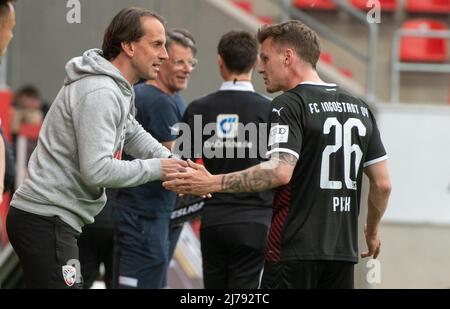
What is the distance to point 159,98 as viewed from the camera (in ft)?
22.7

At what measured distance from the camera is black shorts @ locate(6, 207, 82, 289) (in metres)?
4.89

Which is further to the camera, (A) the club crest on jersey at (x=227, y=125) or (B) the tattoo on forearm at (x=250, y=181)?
(A) the club crest on jersey at (x=227, y=125)

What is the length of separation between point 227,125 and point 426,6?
271 inches

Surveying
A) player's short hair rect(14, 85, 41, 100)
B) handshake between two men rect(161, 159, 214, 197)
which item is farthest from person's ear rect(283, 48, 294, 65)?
player's short hair rect(14, 85, 41, 100)

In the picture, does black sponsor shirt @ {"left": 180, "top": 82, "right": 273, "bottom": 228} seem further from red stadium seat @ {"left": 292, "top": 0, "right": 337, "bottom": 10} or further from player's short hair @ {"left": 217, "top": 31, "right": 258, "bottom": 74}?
red stadium seat @ {"left": 292, "top": 0, "right": 337, "bottom": 10}

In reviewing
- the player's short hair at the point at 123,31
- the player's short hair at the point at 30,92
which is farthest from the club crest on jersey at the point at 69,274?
the player's short hair at the point at 30,92

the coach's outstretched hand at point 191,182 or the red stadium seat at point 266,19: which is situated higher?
the red stadium seat at point 266,19

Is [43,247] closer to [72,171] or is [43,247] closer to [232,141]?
[72,171]

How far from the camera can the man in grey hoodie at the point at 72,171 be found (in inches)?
188

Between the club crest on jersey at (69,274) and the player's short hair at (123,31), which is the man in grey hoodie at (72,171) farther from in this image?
the player's short hair at (123,31)

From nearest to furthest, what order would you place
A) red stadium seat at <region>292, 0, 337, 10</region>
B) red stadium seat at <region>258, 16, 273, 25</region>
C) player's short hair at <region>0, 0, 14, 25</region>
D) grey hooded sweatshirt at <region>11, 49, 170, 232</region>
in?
player's short hair at <region>0, 0, 14, 25</region> < grey hooded sweatshirt at <region>11, 49, 170, 232</region> < red stadium seat at <region>258, 16, 273, 25</region> < red stadium seat at <region>292, 0, 337, 10</region>

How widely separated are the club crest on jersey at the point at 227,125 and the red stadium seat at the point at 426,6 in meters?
6.77

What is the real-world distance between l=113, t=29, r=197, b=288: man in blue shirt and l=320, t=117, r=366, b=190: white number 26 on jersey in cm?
196
